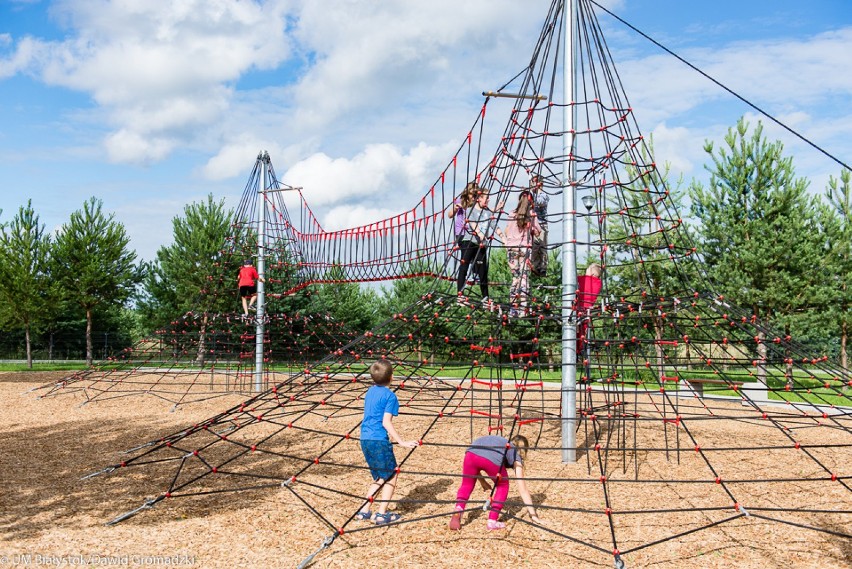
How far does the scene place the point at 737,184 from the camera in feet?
56.4

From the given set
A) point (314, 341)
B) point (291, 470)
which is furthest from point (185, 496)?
point (314, 341)

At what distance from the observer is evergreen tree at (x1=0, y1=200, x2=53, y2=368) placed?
20672 millimetres

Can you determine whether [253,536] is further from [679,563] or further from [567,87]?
[567,87]

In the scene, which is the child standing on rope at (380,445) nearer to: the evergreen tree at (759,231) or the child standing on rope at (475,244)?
the child standing on rope at (475,244)

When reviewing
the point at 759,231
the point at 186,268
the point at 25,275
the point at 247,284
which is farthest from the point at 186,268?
the point at 759,231

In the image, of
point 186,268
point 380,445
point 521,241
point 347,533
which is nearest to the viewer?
point 347,533

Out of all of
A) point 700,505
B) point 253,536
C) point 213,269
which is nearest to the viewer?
point 253,536

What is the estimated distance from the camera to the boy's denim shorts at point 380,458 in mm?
5086

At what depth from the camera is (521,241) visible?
736cm

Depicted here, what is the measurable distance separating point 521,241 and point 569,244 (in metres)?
0.60

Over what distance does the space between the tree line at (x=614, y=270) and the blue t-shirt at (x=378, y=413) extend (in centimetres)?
604

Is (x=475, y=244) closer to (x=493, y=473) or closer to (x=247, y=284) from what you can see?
(x=493, y=473)

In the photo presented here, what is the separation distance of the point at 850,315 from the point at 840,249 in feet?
6.07

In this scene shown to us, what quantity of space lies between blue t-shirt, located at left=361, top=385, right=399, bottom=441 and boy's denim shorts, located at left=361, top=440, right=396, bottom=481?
1.8 inches
